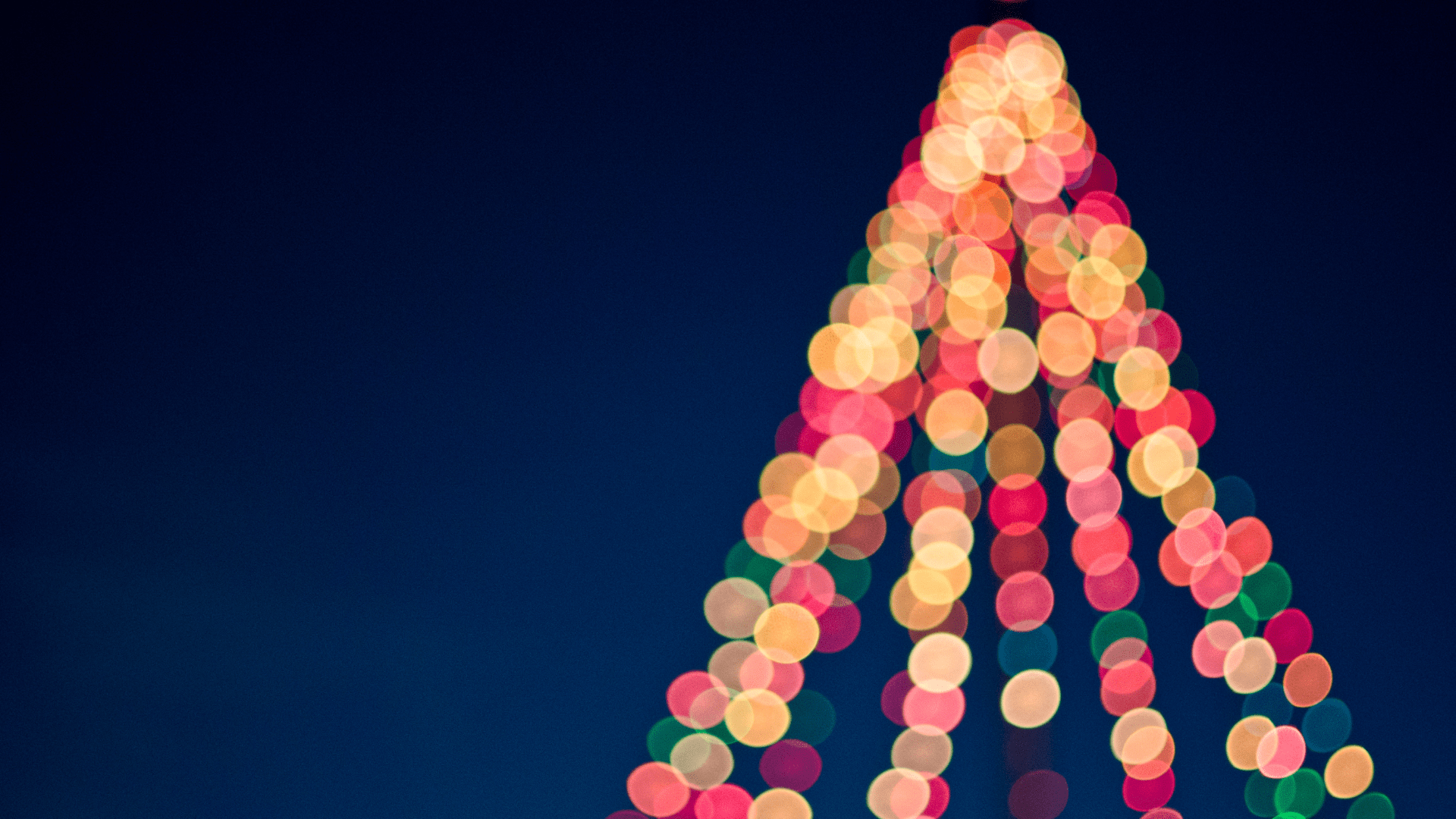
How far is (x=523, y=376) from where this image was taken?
936 millimetres

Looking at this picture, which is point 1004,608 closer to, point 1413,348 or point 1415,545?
point 1415,545

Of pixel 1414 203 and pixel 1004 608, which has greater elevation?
pixel 1414 203

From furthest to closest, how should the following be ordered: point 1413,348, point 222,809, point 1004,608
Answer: point 1413,348, point 1004,608, point 222,809

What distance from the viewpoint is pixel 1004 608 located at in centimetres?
96

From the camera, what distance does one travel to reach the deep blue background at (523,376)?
2.85 ft

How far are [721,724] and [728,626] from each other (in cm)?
10

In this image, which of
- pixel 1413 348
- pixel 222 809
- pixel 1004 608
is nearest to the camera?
pixel 222 809

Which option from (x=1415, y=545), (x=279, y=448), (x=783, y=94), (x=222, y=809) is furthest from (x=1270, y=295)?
(x=222, y=809)

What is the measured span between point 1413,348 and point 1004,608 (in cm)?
65

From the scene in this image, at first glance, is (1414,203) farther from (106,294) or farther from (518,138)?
(106,294)

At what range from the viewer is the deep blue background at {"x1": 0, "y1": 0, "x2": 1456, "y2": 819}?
868 millimetres

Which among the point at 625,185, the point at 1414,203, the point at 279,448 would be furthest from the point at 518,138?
the point at 1414,203

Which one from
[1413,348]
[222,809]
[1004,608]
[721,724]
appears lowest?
[222,809]

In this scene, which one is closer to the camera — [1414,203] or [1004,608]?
[1004,608]
